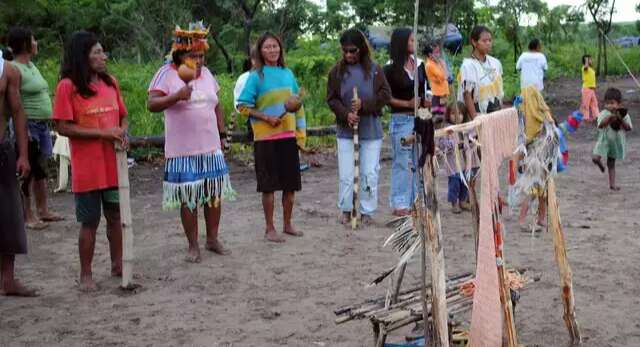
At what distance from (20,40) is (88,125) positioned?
243 cm

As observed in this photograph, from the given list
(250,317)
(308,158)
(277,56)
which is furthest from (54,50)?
(250,317)

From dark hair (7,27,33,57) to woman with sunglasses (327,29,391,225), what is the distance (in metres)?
2.83

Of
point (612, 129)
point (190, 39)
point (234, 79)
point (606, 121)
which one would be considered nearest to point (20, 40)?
point (190, 39)

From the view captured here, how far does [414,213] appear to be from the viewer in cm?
408

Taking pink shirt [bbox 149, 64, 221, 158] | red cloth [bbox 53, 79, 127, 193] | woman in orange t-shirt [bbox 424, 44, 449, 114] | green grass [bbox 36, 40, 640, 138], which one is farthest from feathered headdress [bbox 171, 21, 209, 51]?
green grass [bbox 36, 40, 640, 138]

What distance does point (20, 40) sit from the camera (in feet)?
25.6

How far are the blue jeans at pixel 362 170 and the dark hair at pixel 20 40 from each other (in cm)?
305

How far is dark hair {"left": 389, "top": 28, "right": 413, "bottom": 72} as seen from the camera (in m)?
7.96

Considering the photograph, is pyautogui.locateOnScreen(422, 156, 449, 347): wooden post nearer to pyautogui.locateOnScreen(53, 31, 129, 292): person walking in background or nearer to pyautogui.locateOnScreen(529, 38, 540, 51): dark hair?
pyautogui.locateOnScreen(53, 31, 129, 292): person walking in background

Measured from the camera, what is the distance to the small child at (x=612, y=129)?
31.1 ft

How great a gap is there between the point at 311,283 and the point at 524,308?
158cm

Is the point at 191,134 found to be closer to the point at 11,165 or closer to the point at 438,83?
the point at 11,165

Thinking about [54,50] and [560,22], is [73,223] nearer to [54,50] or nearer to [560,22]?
[54,50]

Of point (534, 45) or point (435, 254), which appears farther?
point (534, 45)
